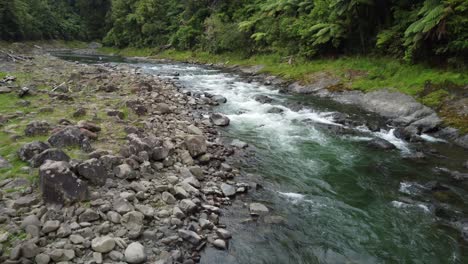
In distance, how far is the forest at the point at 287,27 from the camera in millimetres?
17172

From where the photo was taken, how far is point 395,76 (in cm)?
1962

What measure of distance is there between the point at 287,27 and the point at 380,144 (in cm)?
1958

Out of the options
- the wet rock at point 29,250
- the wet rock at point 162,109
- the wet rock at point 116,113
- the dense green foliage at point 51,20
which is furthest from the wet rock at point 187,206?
the dense green foliage at point 51,20

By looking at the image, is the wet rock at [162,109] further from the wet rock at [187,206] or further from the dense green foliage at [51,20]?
the dense green foliage at [51,20]

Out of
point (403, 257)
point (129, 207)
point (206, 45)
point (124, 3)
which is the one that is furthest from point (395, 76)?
point (124, 3)

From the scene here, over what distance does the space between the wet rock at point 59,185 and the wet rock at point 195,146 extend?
163 inches

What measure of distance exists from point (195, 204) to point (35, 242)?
10.6 feet

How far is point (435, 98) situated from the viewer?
16.0 metres

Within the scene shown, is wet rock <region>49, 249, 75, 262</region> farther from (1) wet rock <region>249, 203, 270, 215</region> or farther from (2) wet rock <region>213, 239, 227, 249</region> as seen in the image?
(1) wet rock <region>249, 203, 270, 215</region>

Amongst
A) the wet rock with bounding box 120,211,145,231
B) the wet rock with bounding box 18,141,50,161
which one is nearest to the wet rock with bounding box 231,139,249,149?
the wet rock with bounding box 120,211,145,231

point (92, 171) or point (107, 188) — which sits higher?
point (92, 171)

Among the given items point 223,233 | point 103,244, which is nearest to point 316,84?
point 223,233

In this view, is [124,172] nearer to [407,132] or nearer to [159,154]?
[159,154]

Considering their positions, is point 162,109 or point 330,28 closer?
point 162,109
